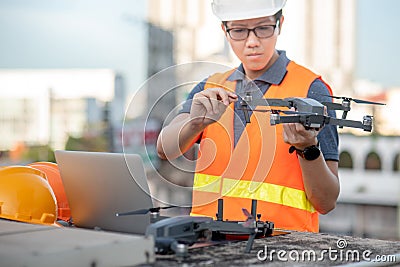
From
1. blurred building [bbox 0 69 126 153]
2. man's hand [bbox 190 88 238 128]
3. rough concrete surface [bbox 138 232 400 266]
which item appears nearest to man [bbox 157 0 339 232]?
man's hand [bbox 190 88 238 128]

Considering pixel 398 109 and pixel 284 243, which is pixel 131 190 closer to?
pixel 284 243

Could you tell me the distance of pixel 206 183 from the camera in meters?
3.69

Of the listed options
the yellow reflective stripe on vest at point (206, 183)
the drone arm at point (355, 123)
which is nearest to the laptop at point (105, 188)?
the yellow reflective stripe on vest at point (206, 183)

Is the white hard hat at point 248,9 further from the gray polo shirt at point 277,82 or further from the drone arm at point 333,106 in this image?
the drone arm at point 333,106

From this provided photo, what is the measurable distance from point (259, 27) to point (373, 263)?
1.40 metres

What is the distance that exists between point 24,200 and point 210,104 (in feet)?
2.75

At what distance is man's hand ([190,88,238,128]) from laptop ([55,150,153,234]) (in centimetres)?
47

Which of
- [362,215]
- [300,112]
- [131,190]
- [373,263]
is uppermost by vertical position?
[300,112]

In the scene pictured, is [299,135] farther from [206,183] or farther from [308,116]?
[206,183]

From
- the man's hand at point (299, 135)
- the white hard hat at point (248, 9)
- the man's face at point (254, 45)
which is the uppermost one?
the white hard hat at point (248, 9)

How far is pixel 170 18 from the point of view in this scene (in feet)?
174

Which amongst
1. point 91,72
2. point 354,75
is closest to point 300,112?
point 354,75

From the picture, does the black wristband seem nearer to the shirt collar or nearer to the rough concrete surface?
the rough concrete surface

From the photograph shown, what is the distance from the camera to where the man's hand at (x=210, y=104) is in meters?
3.15
